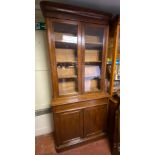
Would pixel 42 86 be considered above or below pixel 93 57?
below

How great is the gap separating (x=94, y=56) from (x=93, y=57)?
3 centimetres

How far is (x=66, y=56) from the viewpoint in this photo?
164 cm

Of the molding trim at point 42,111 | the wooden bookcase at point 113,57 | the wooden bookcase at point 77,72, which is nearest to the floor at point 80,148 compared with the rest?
the wooden bookcase at point 77,72

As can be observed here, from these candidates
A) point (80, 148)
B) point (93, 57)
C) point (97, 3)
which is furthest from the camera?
point (93, 57)

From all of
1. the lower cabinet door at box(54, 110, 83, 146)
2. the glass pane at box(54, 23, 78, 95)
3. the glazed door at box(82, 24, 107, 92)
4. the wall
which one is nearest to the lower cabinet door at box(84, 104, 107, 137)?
the lower cabinet door at box(54, 110, 83, 146)

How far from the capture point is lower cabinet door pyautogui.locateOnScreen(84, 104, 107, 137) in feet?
5.55

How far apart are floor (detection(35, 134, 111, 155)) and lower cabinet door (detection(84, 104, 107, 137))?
0.55 ft

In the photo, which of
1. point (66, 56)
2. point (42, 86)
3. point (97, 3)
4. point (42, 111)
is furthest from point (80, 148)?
point (97, 3)

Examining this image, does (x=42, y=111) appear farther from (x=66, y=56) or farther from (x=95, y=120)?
(x=66, y=56)

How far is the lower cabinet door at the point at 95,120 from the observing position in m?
1.69
